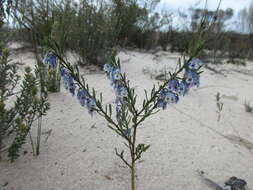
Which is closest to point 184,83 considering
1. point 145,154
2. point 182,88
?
point 182,88

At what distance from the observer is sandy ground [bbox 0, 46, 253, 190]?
1.31 m

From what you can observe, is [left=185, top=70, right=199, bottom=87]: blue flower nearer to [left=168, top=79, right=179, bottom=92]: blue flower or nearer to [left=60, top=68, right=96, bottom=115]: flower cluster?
[left=168, top=79, right=179, bottom=92]: blue flower

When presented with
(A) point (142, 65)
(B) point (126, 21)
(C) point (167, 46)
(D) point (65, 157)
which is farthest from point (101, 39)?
(C) point (167, 46)

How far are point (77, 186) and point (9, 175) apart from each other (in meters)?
0.40

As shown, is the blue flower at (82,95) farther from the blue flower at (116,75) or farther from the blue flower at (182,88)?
the blue flower at (182,88)

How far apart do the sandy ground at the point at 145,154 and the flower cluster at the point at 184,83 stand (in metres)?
0.54

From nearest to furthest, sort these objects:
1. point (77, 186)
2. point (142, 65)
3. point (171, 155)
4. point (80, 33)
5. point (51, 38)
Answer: point (51, 38) → point (77, 186) → point (171, 155) → point (80, 33) → point (142, 65)

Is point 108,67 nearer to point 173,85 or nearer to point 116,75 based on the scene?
point 116,75

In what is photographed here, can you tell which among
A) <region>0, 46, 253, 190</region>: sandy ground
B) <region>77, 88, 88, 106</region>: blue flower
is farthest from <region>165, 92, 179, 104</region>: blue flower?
<region>0, 46, 253, 190</region>: sandy ground

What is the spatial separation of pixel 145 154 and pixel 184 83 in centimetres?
78

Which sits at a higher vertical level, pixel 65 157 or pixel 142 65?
pixel 142 65

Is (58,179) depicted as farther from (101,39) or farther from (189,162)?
(101,39)

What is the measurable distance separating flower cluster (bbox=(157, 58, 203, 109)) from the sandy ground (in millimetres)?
537

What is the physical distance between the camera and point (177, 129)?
6.36 feet
